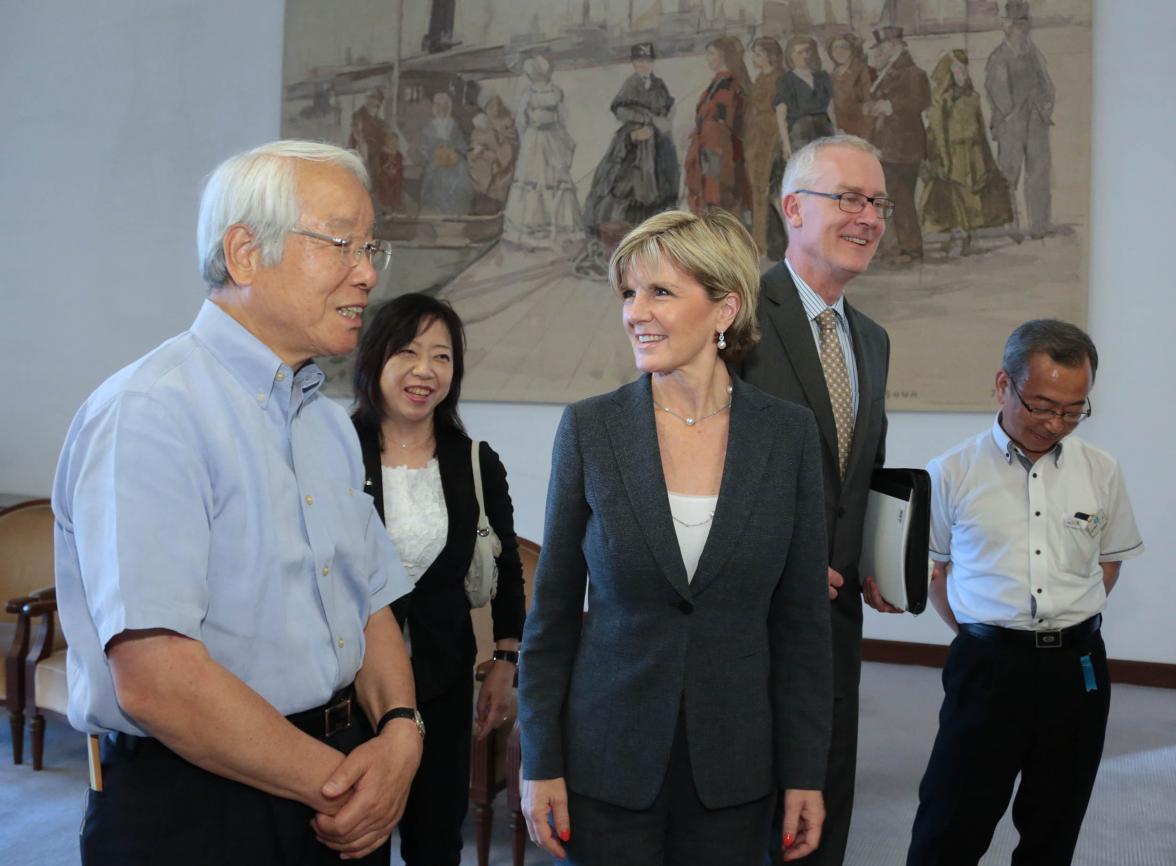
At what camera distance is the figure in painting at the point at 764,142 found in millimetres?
6332

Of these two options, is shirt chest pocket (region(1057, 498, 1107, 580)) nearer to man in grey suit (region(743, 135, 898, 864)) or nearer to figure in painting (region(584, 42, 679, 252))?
man in grey suit (region(743, 135, 898, 864))

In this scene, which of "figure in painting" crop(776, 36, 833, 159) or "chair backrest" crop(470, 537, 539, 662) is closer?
"chair backrest" crop(470, 537, 539, 662)

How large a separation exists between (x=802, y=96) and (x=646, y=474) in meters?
5.05

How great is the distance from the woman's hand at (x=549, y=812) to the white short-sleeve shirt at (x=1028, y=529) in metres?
1.54

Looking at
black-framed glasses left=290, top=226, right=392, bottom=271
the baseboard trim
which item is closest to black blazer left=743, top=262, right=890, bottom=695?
black-framed glasses left=290, top=226, right=392, bottom=271

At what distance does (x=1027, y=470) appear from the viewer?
2961mm

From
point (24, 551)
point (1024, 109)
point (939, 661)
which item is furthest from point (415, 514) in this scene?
point (1024, 109)

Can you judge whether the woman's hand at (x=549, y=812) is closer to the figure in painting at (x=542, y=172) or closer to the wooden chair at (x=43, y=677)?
the wooden chair at (x=43, y=677)

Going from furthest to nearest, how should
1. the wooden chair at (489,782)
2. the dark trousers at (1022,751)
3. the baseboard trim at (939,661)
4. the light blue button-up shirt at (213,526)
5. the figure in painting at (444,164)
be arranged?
the figure in painting at (444,164)
the baseboard trim at (939,661)
the wooden chair at (489,782)
the dark trousers at (1022,751)
the light blue button-up shirt at (213,526)

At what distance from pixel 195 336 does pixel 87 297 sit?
731 centimetres

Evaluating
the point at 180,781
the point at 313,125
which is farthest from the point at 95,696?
the point at 313,125

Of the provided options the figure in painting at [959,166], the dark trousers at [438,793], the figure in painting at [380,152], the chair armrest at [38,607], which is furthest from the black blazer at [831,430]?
the figure in painting at [380,152]

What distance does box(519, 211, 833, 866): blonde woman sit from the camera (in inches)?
71.0

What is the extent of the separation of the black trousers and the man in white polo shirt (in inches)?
50.9
